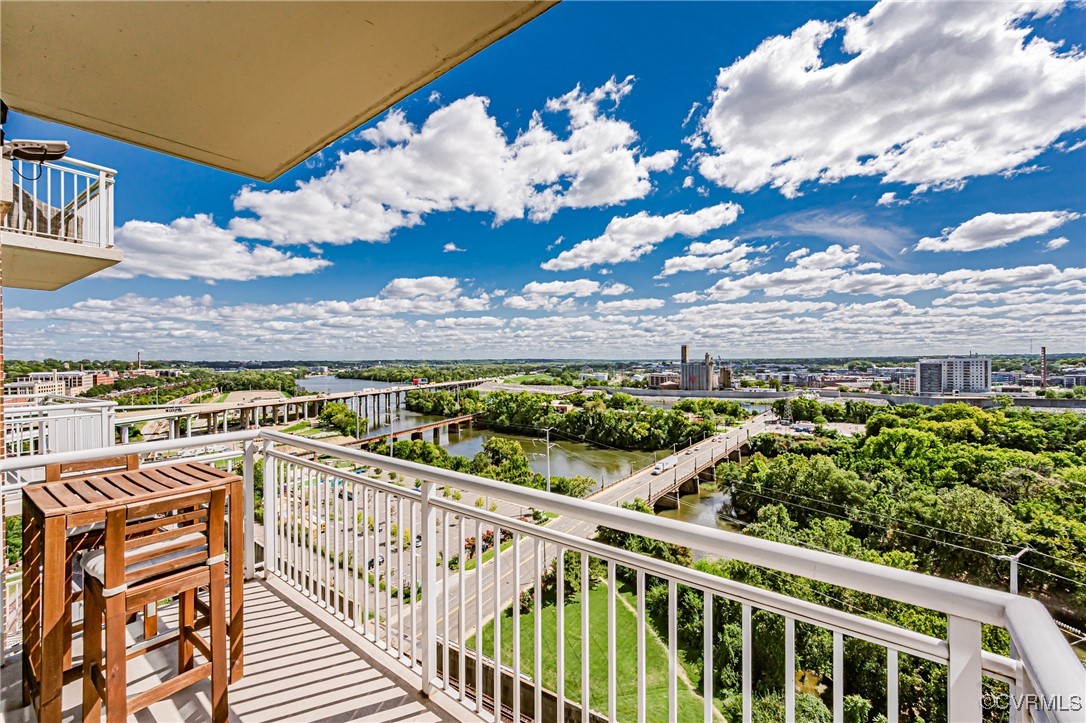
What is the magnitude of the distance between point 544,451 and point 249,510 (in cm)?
3592

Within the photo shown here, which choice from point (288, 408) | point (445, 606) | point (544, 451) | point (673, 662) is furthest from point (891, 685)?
point (544, 451)

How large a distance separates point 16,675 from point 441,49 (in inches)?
108

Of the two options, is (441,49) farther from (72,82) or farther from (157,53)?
(72,82)

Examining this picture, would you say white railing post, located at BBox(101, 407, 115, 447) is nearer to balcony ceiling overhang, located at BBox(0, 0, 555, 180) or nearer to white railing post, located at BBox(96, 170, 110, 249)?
white railing post, located at BBox(96, 170, 110, 249)

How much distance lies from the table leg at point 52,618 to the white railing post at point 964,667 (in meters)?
2.13

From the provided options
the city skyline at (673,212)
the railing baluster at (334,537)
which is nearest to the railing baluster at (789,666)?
the railing baluster at (334,537)

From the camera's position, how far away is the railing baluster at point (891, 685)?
2.39ft

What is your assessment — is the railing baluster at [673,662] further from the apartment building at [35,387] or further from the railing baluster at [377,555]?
the apartment building at [35,387]

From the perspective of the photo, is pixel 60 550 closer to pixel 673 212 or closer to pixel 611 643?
pixel 611 643

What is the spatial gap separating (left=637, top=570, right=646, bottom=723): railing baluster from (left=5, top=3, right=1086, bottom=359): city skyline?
8166 millimetres

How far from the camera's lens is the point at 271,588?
2.45 metres

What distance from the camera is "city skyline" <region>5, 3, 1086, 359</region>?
75.3 ft

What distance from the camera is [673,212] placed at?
49.6m

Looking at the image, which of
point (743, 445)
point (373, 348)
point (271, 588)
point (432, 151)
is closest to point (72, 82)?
point (271, 588)
